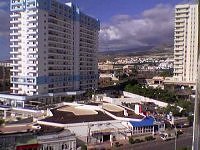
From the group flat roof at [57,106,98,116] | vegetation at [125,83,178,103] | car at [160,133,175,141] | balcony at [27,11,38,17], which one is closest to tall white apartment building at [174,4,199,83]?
vegetation at [125,83,178,103]

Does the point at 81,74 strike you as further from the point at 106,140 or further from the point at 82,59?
the point at 106,140

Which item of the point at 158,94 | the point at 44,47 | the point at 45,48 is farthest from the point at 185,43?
the point at 44,47

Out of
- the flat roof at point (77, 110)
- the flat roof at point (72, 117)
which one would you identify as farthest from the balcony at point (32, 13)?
the flat roof at point (72, 117)

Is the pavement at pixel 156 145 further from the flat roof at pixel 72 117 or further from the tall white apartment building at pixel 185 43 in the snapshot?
the tall white apartment building at pixel 185 43

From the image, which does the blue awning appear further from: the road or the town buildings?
the town buildings

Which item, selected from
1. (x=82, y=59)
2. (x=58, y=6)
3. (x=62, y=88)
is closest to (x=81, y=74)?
(x=82, y=59)
